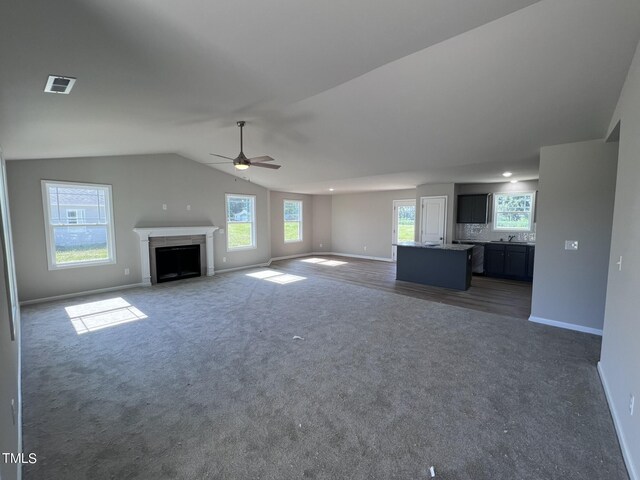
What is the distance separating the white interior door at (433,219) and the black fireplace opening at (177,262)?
605 centimetres

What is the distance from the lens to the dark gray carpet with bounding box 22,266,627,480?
5.81 ft

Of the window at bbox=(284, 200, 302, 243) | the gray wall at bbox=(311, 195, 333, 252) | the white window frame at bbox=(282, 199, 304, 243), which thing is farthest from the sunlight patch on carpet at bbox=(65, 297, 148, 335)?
the gray wall at bbox=(311, 195, 333, 252)

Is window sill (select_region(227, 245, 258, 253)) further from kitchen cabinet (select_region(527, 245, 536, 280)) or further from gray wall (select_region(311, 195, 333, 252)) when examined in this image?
kitchen cabinet (select_region(527, 245, 536, 280))

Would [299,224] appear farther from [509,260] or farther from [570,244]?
[570,244]

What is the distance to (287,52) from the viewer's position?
2.05m

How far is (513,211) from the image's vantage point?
714 cm

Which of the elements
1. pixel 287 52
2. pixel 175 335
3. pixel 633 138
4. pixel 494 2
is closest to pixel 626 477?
pixel 633 138

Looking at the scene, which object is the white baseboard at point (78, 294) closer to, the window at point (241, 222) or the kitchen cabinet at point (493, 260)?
the window at point (241, 222)

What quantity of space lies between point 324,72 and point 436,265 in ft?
16.1

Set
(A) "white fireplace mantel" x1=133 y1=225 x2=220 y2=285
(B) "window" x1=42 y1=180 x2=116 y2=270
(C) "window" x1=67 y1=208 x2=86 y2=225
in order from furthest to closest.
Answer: (A) "white fireplace mantel" x1=133 y1=225 x2=220 y2=285
(C) "window" x1=67 y1=208 x2=86 y2=225
(B) "window" x1=42 y1=180 x2=116 y2=270

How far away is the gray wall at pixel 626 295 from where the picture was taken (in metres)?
1.77

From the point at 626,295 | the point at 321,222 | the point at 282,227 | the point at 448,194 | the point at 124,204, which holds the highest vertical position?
the point at 448,194

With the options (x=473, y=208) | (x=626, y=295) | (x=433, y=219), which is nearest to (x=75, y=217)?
(x=626, y=295)

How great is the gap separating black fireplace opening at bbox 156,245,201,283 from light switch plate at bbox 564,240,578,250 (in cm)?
716
